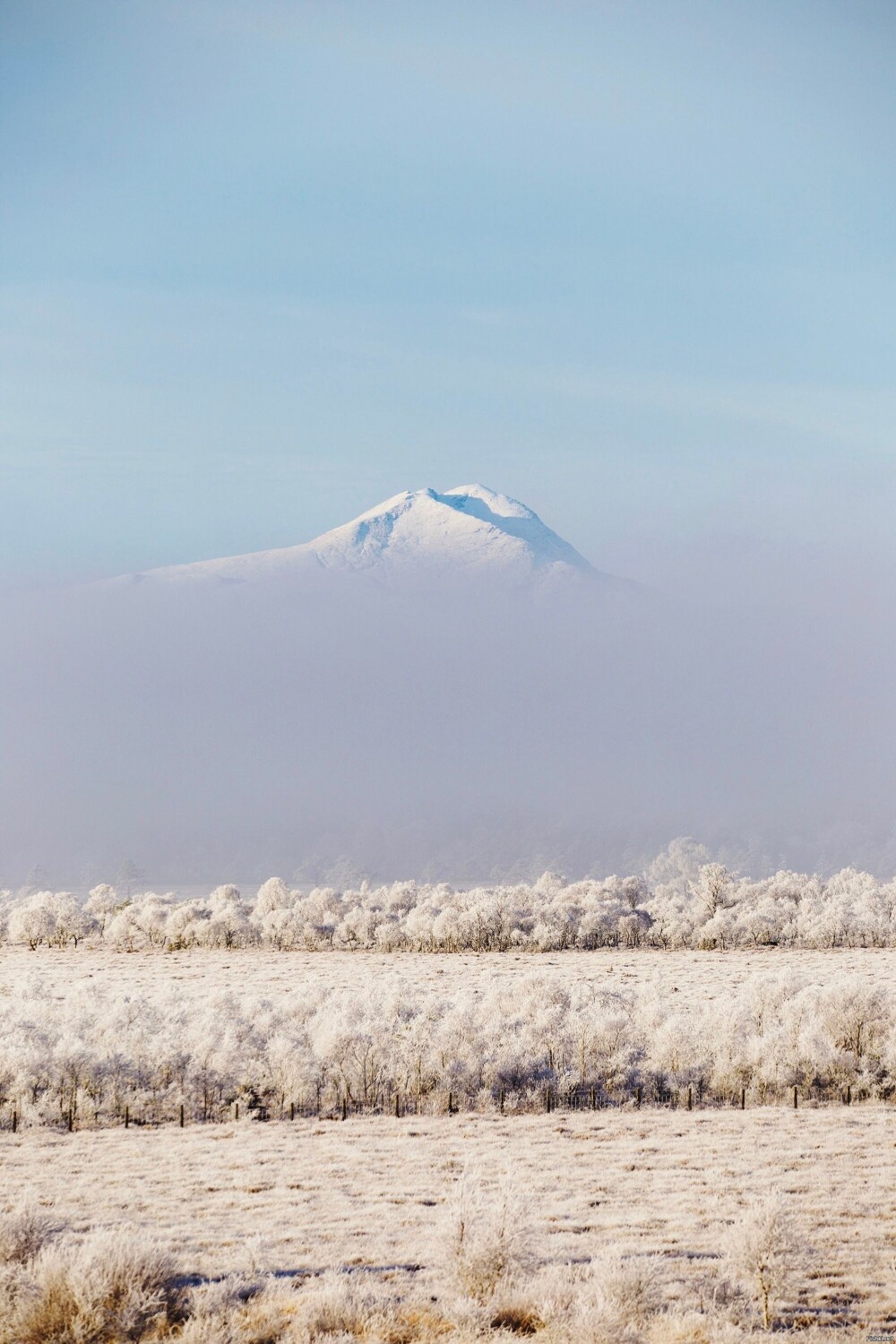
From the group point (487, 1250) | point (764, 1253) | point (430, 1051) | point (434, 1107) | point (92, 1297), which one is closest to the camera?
point (92, 1297)

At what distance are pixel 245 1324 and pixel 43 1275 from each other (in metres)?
3.12

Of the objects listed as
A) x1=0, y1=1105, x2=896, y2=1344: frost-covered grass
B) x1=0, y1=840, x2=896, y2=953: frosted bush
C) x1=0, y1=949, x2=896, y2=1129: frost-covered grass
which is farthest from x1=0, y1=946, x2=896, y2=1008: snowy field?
x1=0, y1=1105, x2=896, y2=1344: frost-covered grass

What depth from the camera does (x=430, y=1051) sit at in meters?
38.3

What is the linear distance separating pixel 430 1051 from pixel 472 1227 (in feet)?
66.4

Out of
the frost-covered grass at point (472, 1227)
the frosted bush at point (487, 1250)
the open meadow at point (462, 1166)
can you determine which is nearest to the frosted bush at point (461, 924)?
the open meadow at point (462, 1166)

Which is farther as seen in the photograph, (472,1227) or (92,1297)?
(472,1227)

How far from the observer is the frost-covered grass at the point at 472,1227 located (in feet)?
51.8

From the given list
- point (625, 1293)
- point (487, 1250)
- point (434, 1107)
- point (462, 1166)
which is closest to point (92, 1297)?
point (487, 1250)

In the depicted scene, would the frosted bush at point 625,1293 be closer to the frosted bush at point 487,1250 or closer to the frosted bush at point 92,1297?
the frosted bush at point 487,1250

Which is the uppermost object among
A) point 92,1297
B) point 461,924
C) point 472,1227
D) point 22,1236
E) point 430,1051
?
point 92,1297

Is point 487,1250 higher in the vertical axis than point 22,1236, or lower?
lower

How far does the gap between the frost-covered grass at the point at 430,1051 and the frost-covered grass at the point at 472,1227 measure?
2.17m

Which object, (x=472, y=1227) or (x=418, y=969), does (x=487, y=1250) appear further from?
(x=418, y=969)

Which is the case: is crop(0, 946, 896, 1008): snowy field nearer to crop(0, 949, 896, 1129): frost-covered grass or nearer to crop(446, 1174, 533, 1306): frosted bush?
crop(0, 949, 896, 1129): frost-covered grass
